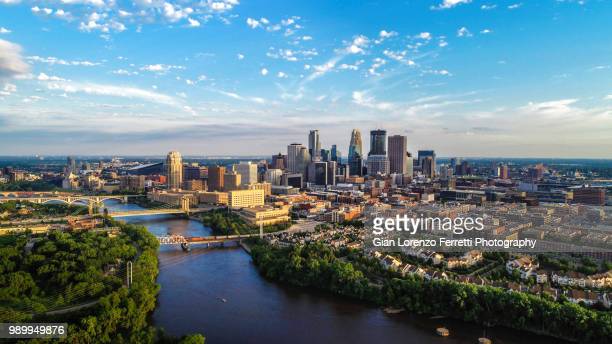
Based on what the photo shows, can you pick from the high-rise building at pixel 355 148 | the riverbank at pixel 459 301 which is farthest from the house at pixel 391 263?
the high-rise building at pixel 355 148

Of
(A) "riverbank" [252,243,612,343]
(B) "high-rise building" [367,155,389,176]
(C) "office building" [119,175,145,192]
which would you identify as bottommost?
(A) "riverbank" [252,243,612,343]

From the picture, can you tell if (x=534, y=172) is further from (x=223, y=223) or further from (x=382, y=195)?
(x=223, y=223)

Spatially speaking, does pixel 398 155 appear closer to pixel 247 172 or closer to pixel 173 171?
pixel 247 172

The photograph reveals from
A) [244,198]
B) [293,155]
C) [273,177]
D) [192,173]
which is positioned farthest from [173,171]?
[293,155]

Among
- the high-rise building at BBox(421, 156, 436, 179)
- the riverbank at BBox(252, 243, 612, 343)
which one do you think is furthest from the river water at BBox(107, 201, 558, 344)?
the high-rise building at BBox(421, 156, 436, 179)

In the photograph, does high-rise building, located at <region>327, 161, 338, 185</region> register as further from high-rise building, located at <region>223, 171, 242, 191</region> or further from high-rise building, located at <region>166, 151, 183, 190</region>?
high-rise building, located at <region>166, 151, 183, 190</region>
